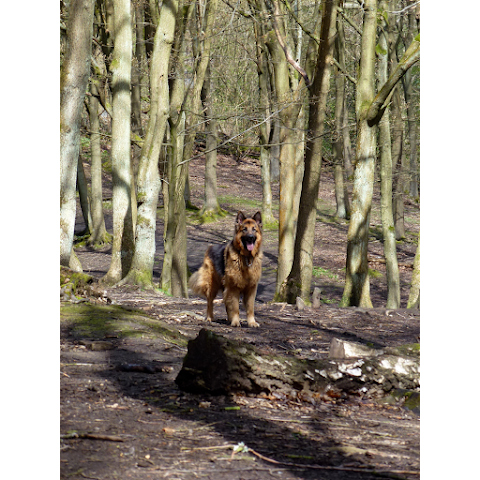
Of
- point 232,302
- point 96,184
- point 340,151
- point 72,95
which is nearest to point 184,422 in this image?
point 72,95

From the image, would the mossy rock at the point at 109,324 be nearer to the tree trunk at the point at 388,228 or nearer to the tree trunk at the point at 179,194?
the tree trunk at the point at 179,194

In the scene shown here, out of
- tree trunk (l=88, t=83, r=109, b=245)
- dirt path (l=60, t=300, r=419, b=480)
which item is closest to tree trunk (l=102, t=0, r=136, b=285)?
dirt path (l=60, t=300, r=419, b=480)

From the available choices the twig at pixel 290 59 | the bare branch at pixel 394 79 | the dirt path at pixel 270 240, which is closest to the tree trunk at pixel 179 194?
the twig at pixel 290 59

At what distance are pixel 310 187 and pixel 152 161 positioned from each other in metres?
3.60

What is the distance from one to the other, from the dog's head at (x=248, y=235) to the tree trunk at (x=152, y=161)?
12.2ft

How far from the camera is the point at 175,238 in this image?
47.4ft

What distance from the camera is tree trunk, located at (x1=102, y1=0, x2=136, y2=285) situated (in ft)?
42.1

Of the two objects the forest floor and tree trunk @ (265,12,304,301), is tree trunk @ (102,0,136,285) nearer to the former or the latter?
tree trunk @ (265,12,304,301)

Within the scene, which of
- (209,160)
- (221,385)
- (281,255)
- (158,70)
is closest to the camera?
(221,385)
